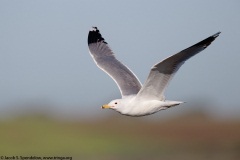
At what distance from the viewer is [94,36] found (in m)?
9.11

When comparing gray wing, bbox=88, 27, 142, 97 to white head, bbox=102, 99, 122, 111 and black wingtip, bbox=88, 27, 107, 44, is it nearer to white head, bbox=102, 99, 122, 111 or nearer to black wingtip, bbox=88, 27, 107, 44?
black wingtip, bbox=88, 27, 107, 44

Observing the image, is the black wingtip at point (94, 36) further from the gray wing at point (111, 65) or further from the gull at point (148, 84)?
the gull at point (148, 84)

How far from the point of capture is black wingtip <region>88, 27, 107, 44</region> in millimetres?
9031

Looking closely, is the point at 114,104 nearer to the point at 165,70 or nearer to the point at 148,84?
the point at 148,84

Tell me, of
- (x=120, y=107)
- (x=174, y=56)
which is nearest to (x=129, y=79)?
(x=120, y=107)

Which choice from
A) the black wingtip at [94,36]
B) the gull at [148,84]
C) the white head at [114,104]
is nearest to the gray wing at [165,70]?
the gull at [148,84]

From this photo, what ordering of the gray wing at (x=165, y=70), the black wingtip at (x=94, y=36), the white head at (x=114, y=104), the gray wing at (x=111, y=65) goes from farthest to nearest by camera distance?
the black wingtip at (x=94, y=36), the gray wing at (x=111, y=65), the white head at (x=114, y=104), the gray wing at (x=165, y=70)

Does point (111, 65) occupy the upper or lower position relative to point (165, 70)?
upper

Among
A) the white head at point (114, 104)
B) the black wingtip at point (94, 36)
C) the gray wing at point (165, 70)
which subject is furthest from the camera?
the black wingtip at point (94, 36)

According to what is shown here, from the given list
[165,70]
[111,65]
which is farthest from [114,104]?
[111,65]

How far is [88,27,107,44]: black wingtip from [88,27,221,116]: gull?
2.79 feet

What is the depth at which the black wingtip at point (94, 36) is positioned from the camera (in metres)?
9.03

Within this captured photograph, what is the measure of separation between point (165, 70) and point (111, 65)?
178 cm

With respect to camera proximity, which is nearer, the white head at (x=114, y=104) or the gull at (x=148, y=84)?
the gull at (x=148, y=84)
